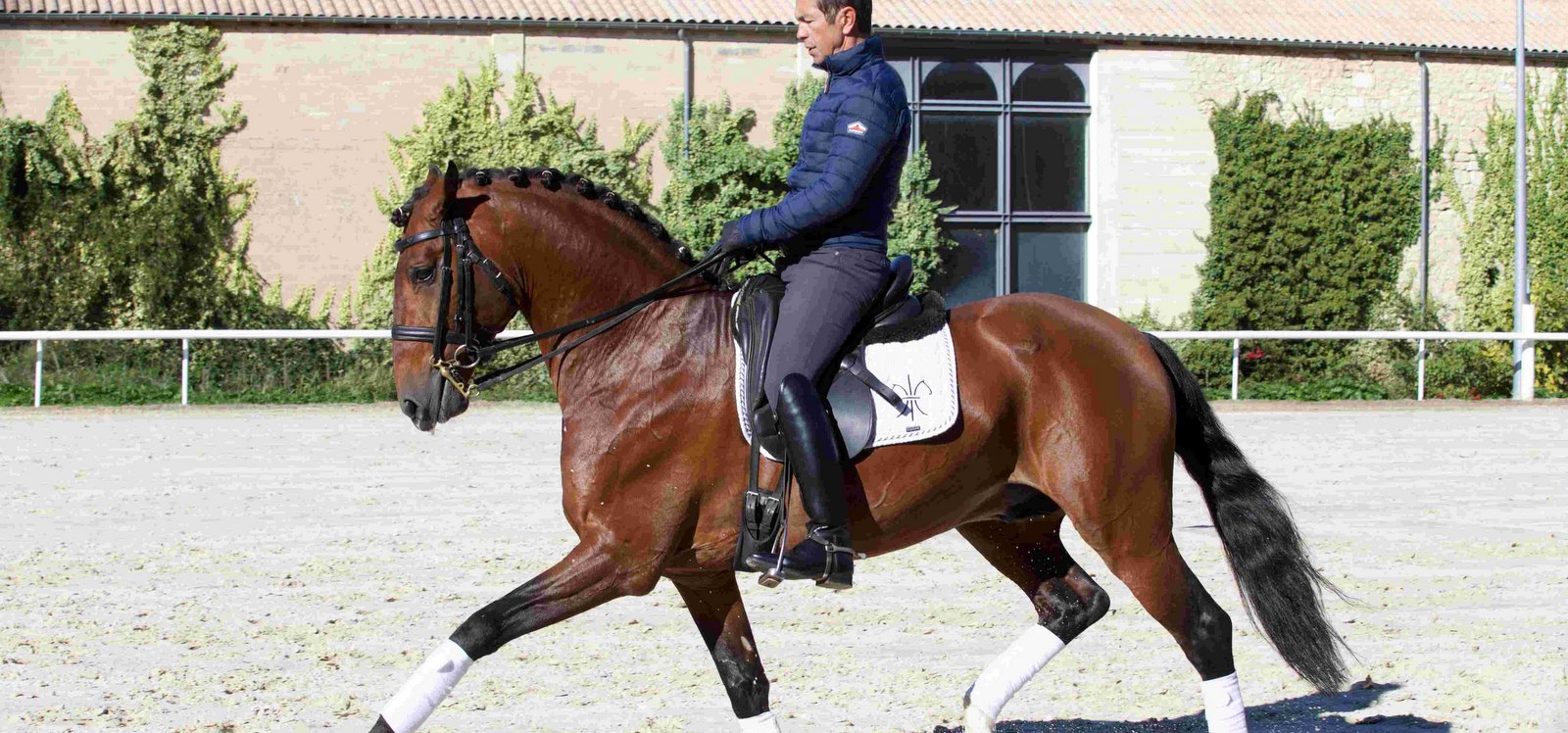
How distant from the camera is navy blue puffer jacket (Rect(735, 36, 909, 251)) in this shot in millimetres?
4805

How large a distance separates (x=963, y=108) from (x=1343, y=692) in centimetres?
1869

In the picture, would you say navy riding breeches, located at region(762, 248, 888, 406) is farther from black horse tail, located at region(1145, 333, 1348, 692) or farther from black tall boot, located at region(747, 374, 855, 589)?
black horse tail, located at region(1145, 333, 1348, 692)

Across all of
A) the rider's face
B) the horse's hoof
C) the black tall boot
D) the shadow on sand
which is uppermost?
the rider's face

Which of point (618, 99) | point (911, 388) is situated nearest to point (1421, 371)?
point (618, 99)

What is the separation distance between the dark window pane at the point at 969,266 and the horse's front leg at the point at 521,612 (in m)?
19.7

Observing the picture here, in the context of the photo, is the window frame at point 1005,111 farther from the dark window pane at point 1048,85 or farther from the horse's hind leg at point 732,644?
the horse's hind leg at point 732,644

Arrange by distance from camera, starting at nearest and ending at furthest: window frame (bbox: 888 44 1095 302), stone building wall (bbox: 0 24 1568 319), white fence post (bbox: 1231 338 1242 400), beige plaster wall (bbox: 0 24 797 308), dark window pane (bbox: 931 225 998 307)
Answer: white fence post (bbox: 1231 338 1242 400) → beige plaster wall (bbox: 0 24 797 308) → stone building wall (bbox: 0 24 1568 319) → window frame (bbox: 888 44 1095 302) → dark window pane (bbox: 931 225 998 307)

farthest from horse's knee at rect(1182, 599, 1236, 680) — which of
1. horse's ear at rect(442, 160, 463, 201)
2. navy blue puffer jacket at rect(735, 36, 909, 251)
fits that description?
horse's ear at rect(442, 160, 463, 201)

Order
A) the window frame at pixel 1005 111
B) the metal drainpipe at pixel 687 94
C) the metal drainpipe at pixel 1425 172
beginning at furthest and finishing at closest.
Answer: the metal drainpipe at pixel 1425 172 → the window frame at pixel 1005 111 → the metal drainpipe at pixel 687 94

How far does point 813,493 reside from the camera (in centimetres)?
468

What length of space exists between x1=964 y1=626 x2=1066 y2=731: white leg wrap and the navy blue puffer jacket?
5.09ft

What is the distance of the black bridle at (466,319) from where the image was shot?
4.90 metres

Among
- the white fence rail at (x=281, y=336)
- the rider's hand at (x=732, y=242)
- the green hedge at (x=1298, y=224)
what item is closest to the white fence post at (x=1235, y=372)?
the white fence rail at (x=281, y=336)

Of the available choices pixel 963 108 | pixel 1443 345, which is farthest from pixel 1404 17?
pixel 963 108
